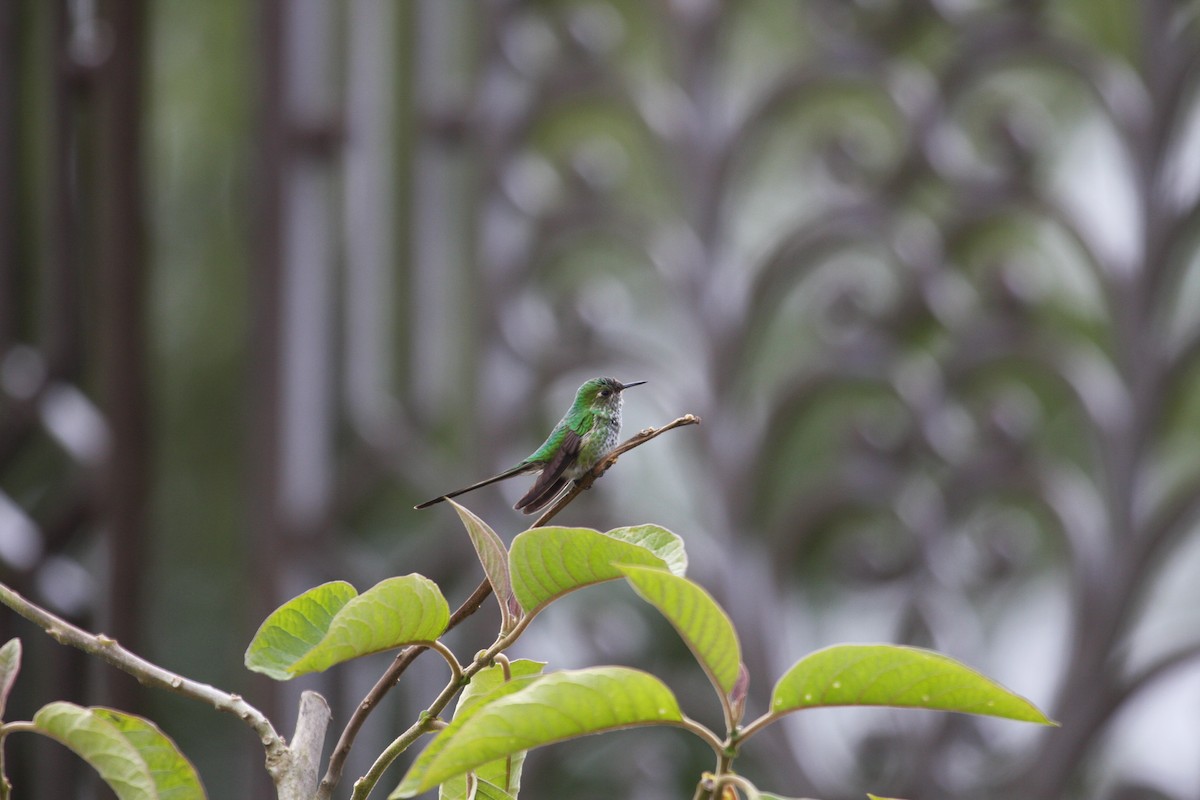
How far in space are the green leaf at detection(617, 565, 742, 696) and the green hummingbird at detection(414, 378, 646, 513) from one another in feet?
0.40

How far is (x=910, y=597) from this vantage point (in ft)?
4.41

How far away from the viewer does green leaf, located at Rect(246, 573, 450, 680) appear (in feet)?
1.11

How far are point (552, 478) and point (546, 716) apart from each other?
0.53 feet

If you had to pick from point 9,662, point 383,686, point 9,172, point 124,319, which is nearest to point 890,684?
point 383,686

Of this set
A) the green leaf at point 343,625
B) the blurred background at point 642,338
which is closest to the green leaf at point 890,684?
the green leaf at point 343,625

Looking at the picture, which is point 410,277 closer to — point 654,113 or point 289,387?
point 289,387

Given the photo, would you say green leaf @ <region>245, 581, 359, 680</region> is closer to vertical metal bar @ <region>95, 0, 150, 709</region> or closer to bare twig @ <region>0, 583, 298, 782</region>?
bare twig @ <region>0, 583, 298, 782</region>

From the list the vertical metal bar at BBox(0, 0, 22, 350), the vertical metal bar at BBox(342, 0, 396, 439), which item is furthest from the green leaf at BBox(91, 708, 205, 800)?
the vertical metal bar at BBox(0, 0, 22, 350)

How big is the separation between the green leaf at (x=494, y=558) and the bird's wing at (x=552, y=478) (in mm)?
61

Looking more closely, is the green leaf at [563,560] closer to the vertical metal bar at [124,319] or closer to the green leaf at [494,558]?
the green leaf at [494,558]

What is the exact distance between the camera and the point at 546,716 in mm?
309

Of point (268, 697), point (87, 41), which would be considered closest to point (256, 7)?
point (87, 41)

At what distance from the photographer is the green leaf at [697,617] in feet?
1.02

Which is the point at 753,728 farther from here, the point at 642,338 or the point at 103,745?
the point at 642,338
